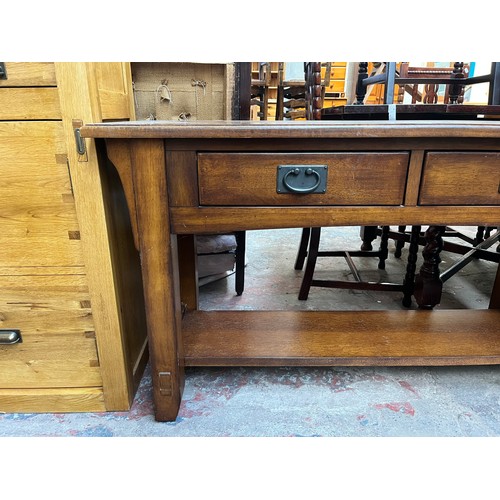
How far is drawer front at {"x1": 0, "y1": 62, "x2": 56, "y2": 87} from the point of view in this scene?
2.62 feet

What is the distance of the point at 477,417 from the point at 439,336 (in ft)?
0.84

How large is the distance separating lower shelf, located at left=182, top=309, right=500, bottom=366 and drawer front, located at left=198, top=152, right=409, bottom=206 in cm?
51

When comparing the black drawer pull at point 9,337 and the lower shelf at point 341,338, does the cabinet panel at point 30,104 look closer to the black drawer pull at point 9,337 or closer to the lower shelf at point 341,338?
the black drawer pull at point 9,337

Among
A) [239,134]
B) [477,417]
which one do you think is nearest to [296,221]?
[239,134]

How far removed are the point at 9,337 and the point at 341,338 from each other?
97cm

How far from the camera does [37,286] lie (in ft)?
3.14

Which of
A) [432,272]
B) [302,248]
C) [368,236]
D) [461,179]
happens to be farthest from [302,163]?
[368,236]

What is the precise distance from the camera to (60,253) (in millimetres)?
935

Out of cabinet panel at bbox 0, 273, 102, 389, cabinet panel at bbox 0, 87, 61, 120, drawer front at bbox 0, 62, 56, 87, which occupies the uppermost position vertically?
drawer front at bbox 0, 62, 56, 87

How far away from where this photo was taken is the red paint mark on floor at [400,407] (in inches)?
44.3

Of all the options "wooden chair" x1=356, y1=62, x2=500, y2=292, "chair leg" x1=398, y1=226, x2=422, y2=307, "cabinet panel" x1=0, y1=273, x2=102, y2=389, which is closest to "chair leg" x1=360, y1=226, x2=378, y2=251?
"wooden chair" x1=356, y1=62, x2=500, y2=292

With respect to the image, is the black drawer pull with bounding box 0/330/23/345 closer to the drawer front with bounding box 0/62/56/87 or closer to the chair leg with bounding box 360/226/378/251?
the drawer front with bounding box 0/62/56/87

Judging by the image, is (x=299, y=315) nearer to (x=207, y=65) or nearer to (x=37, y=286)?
(x=37, y=286)

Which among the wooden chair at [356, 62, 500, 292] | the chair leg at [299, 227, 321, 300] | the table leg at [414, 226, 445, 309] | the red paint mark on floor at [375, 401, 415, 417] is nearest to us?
the red paint mark on floor at [375, 401, 415, 417]
